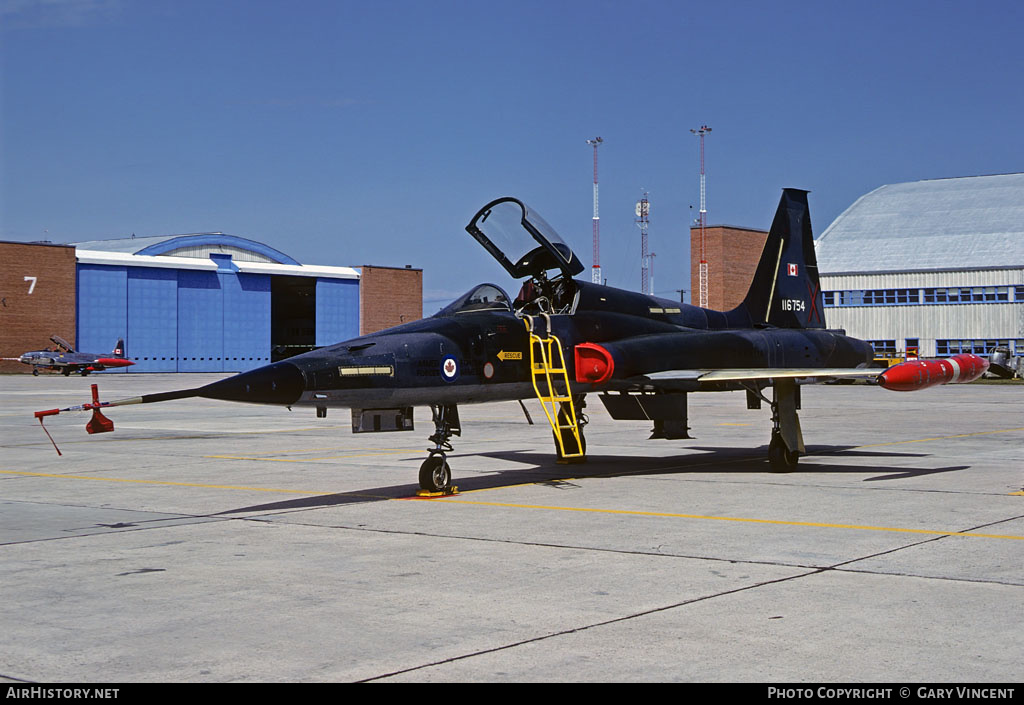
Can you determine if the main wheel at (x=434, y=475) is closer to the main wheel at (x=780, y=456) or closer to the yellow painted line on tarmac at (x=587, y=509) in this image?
the yellow painted line on tarmac at (x=587, y=509)

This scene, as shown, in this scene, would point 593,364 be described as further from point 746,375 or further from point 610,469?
point 610,469

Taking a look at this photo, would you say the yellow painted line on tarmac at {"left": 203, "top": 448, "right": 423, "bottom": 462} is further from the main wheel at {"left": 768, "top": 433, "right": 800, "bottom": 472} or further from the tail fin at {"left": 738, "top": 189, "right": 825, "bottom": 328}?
the tail fin at {"left": 738, "top": 189, "right": 825, "bottom": 328}

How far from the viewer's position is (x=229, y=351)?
9050 centimetres

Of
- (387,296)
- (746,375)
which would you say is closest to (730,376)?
(746,375)

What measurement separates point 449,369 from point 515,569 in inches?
176

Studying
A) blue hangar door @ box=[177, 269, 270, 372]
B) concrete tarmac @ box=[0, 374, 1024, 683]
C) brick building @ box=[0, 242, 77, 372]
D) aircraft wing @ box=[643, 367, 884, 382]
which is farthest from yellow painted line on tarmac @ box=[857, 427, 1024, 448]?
brick building @ box=[0, 242, 77, 372]

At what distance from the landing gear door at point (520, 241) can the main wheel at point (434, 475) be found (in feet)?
11.2

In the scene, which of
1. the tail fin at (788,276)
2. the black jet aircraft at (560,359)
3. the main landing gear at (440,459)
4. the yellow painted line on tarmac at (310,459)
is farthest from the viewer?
the tail fin at (788,276)

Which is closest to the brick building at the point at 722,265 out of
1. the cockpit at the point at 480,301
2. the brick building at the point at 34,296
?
the brick building at the point at 34,296

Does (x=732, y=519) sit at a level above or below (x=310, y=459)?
below

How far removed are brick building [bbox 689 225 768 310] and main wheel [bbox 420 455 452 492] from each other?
70652 millimetres

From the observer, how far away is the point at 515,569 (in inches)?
336

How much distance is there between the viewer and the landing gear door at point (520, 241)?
15.0 meters

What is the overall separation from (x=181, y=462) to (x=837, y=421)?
17160 millimetres
